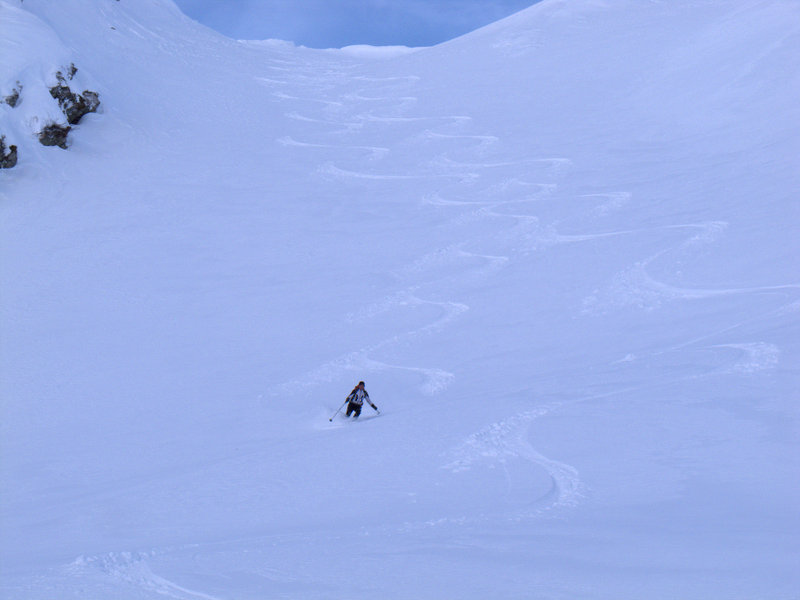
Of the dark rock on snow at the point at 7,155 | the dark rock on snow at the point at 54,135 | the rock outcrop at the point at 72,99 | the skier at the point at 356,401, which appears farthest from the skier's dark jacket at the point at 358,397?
the rock outcrop at the point at 72,99

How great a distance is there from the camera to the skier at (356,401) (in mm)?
10766

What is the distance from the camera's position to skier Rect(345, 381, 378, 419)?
10766 mm

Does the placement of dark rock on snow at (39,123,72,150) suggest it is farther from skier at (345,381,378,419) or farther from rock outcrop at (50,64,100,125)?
skier at (345,381,378,419)

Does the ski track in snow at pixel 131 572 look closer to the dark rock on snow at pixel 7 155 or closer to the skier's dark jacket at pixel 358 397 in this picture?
the skier's dark jacket at pixel 358 397

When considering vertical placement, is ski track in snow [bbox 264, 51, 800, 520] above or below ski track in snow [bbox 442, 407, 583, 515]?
above

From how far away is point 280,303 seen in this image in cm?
1588

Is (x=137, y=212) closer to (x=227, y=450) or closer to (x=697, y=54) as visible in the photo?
(x=227, y=450)

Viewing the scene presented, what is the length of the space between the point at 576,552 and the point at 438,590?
44.7 inches

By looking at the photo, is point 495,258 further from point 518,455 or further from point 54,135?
point 54,135

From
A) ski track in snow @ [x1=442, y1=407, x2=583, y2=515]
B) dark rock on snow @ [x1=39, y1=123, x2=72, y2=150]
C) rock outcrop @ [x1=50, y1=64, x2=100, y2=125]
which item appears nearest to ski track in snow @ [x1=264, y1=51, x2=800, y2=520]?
ski track in snow @ [x1=442, y1=407, x2=583, y2=515]

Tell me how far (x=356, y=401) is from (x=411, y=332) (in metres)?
3.28

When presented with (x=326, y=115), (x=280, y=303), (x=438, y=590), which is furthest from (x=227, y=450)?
(x=326, y=115)

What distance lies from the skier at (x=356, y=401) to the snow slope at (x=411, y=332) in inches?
17.6

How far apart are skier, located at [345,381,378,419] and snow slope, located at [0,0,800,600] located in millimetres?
448
